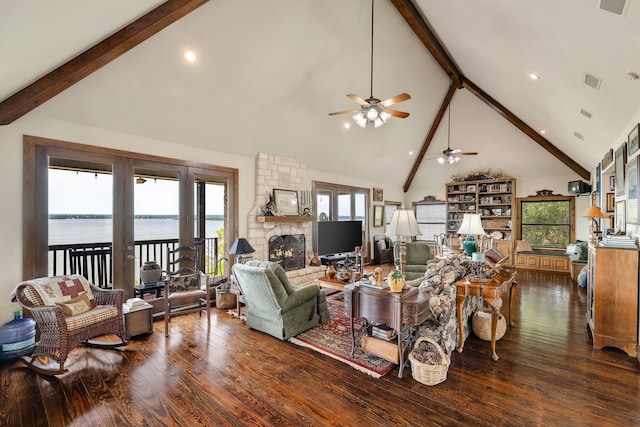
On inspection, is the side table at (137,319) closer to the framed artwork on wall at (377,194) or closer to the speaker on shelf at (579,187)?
the framed artwork on wall at (377,194)

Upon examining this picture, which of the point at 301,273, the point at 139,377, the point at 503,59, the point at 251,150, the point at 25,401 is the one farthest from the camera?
the point at 301,273

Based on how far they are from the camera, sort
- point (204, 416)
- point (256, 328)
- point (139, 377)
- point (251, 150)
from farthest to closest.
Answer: point (251, 150) → point (256, 328) → point (139, 377) → point (204, 416)

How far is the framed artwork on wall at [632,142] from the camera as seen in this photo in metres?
3.27

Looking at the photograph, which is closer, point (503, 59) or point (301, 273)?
point (503, 59)

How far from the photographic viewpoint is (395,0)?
14.3 ft

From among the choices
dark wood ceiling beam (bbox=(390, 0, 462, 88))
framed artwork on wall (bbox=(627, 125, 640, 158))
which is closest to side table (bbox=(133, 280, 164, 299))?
dark wood ceiling beam (bbox=(390, 0, 462, 88))

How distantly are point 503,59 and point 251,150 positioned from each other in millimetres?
4313

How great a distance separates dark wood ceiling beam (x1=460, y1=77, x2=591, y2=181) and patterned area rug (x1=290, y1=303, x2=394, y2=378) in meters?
6.09

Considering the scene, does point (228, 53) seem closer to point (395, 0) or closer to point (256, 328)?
point (395, 0)

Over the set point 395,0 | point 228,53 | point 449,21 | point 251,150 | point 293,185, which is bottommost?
point 293,185

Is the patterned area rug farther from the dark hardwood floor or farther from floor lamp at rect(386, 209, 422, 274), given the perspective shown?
floor lamp at rect(386, 209, 422, 274)

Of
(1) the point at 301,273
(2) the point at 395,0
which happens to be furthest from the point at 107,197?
(2) the point at 395,0

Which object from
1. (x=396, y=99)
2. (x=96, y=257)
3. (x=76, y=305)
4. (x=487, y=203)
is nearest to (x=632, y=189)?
(x=396, y=99)

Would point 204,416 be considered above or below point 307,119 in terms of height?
below
